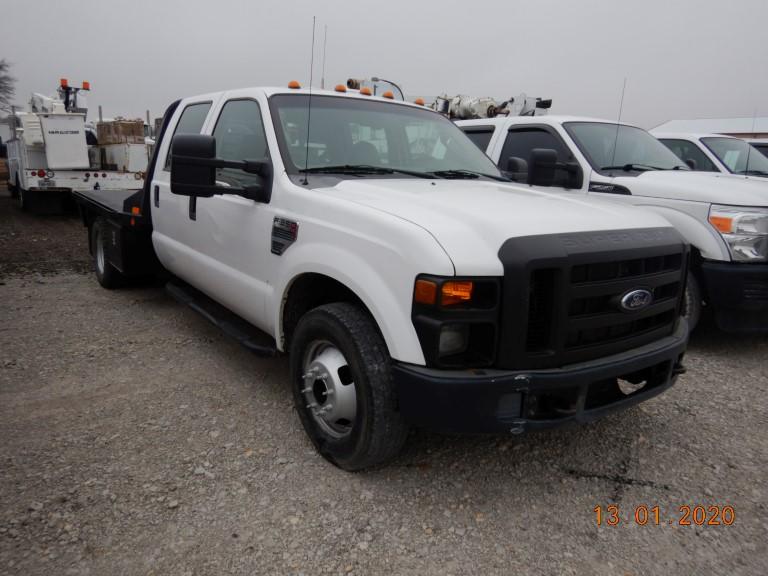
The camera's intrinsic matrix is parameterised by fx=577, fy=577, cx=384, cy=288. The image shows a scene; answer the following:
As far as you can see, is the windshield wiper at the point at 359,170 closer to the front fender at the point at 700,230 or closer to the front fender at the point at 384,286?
the front fender at the point at 384,286

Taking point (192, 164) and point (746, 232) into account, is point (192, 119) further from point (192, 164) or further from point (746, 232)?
point (746, 232)

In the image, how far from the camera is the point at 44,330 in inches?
190

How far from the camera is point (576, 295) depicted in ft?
7.96

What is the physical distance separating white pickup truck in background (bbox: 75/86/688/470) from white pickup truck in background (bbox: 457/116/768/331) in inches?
44.4

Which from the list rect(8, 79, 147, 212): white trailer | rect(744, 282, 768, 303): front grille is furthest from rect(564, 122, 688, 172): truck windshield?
rect(8, 79, 147, 212): white trailer

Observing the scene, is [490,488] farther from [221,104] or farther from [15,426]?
[221,104]

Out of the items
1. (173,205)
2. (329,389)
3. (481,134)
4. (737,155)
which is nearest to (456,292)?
(329,389)

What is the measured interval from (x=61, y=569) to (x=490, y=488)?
1869mm

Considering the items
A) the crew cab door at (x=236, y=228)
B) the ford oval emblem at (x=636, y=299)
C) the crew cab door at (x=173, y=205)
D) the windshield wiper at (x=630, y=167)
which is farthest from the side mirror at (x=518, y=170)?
the crew cab door at (x=173, y=205)

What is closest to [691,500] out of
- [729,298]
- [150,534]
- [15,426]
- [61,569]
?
[729,298]

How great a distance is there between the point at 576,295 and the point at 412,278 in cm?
70

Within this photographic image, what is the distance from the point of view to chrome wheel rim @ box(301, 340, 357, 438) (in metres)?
2.77

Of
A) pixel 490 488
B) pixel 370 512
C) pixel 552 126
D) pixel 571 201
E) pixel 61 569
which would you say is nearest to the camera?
pixel 61 569

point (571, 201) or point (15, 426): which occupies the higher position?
point (571, 201)
